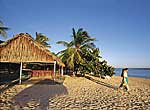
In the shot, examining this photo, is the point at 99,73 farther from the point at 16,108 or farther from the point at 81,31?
the point at 16,108

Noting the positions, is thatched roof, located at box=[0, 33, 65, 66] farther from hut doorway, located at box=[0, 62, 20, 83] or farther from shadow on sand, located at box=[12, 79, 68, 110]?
hut doorway, located at box=[0, 62, 20, 83]

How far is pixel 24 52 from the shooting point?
14.3 metres

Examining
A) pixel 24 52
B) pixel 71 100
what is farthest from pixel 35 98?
pixel 24 52

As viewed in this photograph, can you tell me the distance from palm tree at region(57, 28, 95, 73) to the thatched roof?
6691 mm

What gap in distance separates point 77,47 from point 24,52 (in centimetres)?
884

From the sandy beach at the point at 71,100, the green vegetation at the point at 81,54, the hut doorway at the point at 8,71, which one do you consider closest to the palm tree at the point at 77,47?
the green vegetation at the point at 81,54

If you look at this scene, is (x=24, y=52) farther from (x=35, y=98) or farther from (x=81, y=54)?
(x=81, y=54)

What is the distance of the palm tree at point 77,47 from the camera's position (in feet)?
69.1

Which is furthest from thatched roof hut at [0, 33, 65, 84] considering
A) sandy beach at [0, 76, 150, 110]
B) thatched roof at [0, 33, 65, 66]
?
sandy beach at [0, 76, 150, 110]

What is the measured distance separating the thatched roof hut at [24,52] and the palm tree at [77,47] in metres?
6.68

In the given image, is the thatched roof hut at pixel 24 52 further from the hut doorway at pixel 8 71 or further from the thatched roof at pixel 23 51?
the hut doorway at pixel 8 71

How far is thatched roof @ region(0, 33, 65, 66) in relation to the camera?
14055 millimetres

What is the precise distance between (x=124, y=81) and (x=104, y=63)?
11613 mm

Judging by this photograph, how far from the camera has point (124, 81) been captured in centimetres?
1213
